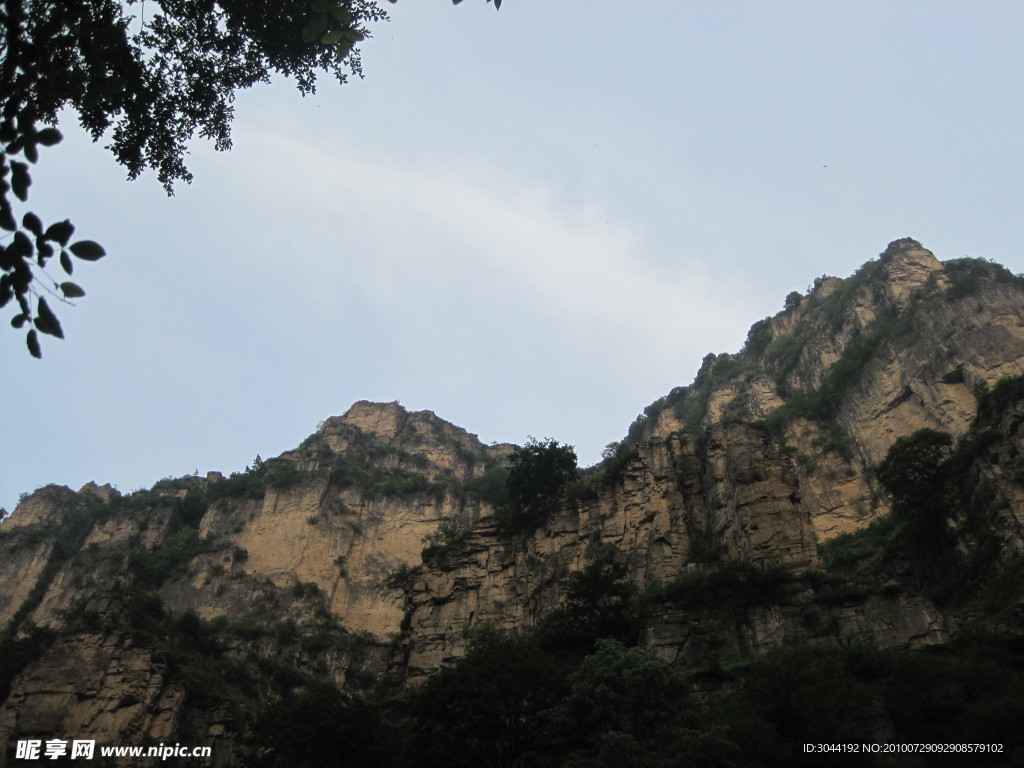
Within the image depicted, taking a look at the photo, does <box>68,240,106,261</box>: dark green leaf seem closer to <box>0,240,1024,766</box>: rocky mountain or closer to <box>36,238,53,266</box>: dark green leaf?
<box>36,238,53,266</box>: dark green leaf

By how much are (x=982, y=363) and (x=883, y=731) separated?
1320 inches

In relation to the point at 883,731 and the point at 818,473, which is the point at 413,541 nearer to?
the point at 818,473

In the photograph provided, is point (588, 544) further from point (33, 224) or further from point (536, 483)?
point (33, 224)

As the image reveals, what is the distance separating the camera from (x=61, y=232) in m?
4.54

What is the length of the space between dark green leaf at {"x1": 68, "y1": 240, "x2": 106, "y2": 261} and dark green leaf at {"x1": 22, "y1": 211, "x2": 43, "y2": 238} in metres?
0.24

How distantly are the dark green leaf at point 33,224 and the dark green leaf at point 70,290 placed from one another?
33 cm

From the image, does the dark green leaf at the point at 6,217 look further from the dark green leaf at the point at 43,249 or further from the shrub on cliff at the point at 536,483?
the shrub on cliff at the point at 536,483

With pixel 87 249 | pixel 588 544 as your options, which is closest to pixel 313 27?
pixel 87 249

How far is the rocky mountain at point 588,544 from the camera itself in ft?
84.2

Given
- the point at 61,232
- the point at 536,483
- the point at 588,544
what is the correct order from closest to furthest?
the point at 61,232, the point at 588,544, the point at 536,483

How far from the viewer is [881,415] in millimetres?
48938

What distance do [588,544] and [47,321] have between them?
3028 centimetres

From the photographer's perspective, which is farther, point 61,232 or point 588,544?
point 588,544

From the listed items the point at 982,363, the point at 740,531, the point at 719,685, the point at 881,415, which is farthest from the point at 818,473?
the point at 719,685
